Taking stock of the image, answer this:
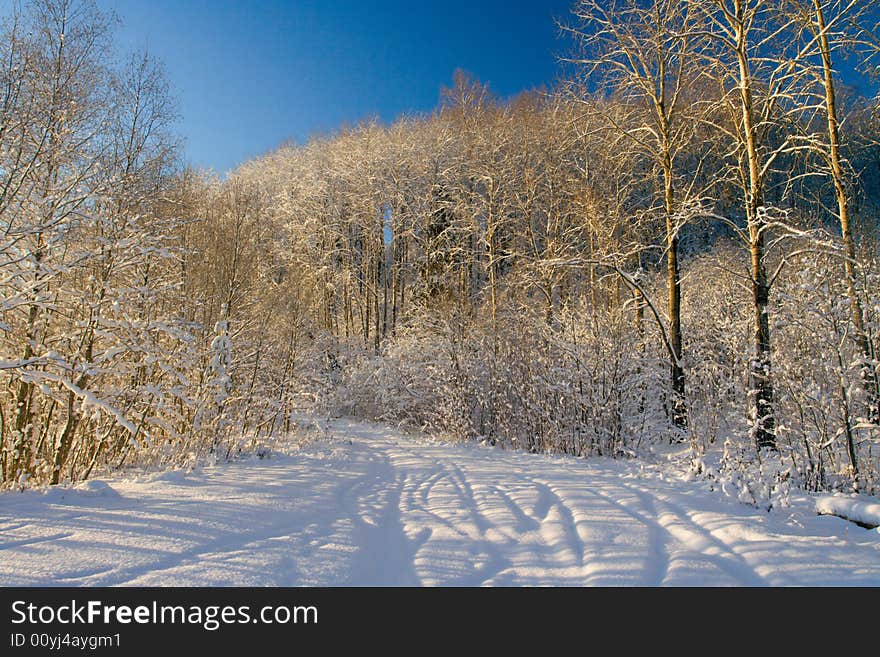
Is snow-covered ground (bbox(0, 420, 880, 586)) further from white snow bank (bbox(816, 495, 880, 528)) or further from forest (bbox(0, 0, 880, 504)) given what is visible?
forest (bbox(0, 0, 880, 504))

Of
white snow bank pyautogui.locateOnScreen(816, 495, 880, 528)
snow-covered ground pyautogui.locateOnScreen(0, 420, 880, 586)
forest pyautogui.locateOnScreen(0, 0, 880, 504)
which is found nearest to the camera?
snow-covered ground pyautogui.locateOnScreen(0, 420, 880, 586)

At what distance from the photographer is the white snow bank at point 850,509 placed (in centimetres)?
379

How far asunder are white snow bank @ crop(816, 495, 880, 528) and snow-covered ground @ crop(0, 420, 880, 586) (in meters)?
0.18

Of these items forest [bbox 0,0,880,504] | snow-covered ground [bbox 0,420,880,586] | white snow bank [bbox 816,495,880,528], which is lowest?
snow-covered ground [bbox 0,420,880,586]

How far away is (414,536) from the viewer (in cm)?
362

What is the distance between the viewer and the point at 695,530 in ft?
11.8

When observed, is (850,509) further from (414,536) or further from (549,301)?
(549,301)

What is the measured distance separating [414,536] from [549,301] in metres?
11.5

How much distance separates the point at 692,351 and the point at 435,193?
17505 mm

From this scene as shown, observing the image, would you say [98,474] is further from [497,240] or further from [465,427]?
[497,240]

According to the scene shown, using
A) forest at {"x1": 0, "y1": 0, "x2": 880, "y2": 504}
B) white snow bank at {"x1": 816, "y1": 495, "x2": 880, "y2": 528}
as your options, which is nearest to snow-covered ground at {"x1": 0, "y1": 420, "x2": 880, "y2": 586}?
white snow bank at {"x1": 816, "y1": 495, "x2": 880, "y2": 528}

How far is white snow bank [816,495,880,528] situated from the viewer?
12.4 ft

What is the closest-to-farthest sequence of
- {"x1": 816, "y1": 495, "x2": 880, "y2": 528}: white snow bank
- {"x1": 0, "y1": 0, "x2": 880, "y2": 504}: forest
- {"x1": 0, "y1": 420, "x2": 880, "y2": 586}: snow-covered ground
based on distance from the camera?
{"x1": 0, "y1": 420, "x2": 880, "y2": 586}: snow-covered ground → {"x1": 816, "y1": 495, "x2": 880, "y2": 528}: white snow bank → {"x1": 0, "y1": 0, "x2": 880, "y2": 504}: forest
